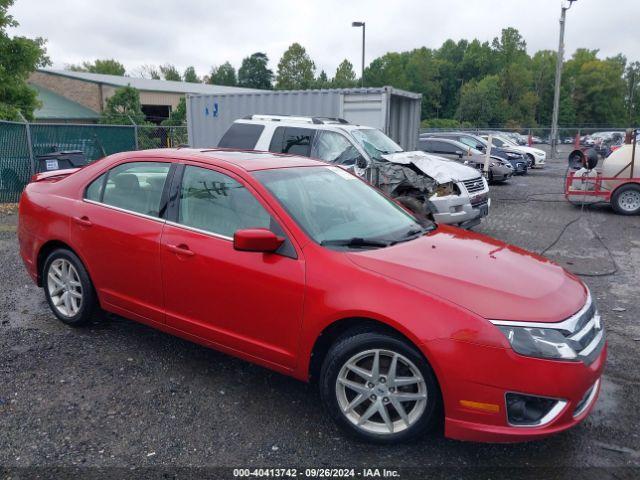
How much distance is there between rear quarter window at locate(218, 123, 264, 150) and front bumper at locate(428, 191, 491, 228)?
10.9 feet

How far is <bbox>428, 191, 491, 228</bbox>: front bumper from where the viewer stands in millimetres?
8047

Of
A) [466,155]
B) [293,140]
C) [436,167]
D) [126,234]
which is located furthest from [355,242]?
[466,155]

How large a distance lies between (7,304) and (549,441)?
16.5ft

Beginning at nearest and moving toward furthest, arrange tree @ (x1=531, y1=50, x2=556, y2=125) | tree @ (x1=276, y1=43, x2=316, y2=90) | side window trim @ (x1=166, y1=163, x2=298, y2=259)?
side window trim @ (x1=166, y1=163, x2=298, y2=259) → tree @ (x1=276, y1=43, x2=316, y2=90) → tree @ (x1=531, y1=50, x2=556, y2=125)

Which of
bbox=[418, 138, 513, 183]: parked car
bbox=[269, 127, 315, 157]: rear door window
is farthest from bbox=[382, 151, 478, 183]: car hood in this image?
bbox=[418, 138, 513, 183]: parked car

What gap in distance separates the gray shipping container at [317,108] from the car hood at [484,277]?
8899 mm

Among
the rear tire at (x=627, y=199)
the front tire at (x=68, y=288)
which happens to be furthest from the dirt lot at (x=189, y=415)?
the rear tire at (x=627, y=199)

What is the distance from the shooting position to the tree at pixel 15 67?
1530 cm

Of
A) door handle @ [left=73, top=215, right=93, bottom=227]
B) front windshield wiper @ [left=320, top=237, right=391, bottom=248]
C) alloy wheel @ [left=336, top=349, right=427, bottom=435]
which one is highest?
front windshield wiper @ [left=320, top=237, right=391, bottom=248]

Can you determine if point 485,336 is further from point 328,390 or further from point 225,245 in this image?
point 225,245

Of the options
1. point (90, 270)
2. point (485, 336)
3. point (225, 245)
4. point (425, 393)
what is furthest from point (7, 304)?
point (485, 336)

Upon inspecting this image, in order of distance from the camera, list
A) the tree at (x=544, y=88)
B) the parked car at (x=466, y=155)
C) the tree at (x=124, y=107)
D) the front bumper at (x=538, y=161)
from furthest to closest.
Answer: the tree at (x=544, y=88) → the tree at (x=124, y=107) → the front bumper at (x=538, y=161) → the parked car at (x=466, y=155)

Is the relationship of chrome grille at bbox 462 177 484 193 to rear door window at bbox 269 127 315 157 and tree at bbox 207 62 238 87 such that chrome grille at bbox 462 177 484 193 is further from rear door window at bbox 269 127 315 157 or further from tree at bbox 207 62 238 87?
tree at bbox 207 62 238 87

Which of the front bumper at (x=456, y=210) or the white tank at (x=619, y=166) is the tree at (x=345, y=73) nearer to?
the white tank at (x=619, y=166)
